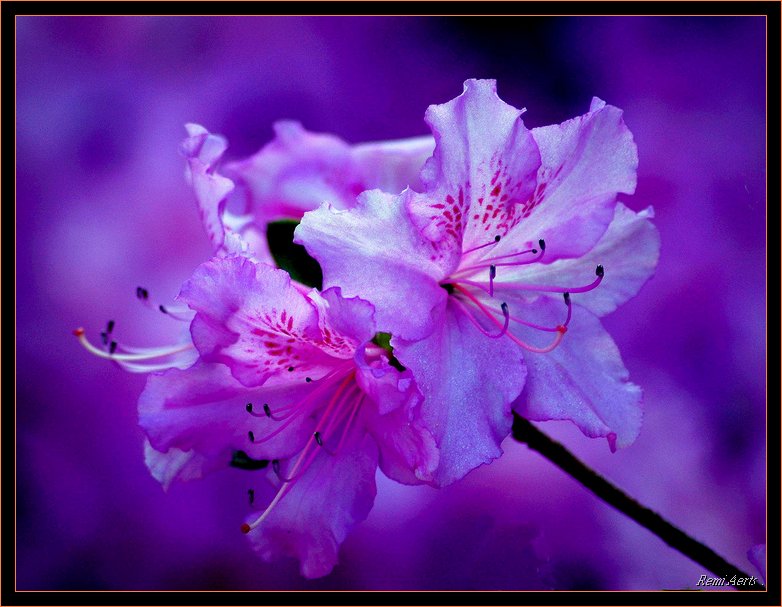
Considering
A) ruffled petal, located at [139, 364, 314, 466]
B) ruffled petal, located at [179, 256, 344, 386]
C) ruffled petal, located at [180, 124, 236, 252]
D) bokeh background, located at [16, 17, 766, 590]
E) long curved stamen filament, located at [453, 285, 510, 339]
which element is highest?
ruffled petal, located at [180, 124, 236, 252]

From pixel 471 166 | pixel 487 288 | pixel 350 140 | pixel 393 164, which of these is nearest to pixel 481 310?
pixel 487 288

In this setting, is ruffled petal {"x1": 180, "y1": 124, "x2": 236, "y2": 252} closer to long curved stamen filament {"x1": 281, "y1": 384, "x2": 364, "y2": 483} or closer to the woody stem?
long curved stamen filament {"x1": 281, "y1": 384, "x2": 364, "y2": 483}

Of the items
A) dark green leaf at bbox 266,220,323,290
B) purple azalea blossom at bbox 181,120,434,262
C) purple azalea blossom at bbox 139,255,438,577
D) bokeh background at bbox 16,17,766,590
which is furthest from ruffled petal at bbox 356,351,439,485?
bokeh background at bbox 16,17,766,590

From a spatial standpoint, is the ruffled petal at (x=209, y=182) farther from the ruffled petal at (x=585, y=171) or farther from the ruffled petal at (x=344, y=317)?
the ruffled petal at (x=585, y=171)

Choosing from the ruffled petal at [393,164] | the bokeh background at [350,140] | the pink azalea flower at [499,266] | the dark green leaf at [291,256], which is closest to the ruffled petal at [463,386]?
the pink azalea flower at [499,266]

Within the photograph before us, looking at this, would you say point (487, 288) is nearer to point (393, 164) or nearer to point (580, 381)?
point (580, 381)
